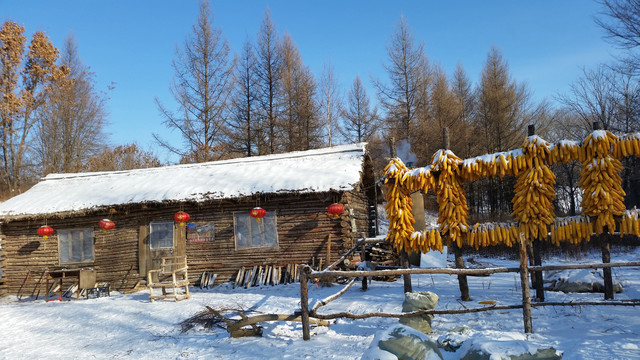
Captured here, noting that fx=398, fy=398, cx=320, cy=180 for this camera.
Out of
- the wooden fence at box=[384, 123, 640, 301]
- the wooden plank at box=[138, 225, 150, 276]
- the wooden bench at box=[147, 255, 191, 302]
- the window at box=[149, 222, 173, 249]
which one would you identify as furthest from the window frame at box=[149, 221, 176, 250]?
the wooden fence at box=[384, 123, 640, 301]

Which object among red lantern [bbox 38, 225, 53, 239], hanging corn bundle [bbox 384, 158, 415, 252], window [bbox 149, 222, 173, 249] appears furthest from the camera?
window [bbox 149, 222, 173, 249]

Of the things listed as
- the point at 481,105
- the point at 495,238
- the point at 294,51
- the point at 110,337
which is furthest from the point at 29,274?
the point at 481,105

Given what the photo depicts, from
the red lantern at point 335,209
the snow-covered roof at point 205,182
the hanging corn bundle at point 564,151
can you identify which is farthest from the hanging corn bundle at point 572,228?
the snow-covered roof at point 205,182

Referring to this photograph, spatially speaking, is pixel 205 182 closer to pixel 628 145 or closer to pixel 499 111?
pixel 628 145

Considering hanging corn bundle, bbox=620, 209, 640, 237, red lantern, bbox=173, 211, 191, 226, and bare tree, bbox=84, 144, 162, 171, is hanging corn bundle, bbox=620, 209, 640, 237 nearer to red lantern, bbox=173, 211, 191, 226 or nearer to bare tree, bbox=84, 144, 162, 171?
red lantern, bbox=173, 211, 191, 226

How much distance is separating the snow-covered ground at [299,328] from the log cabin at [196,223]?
92.6 inches

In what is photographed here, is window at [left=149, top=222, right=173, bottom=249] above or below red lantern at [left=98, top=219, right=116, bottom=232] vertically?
below

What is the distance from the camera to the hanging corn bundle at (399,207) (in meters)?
8.56

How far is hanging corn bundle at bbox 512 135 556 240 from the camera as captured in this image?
7.63 metres

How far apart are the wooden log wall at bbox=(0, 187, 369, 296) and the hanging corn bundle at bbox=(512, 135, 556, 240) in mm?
6199

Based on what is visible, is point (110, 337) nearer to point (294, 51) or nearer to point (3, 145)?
point (294, 51)

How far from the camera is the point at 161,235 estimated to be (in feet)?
46.9

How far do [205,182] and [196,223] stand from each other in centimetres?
160

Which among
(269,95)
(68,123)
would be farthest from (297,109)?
(68,123)
